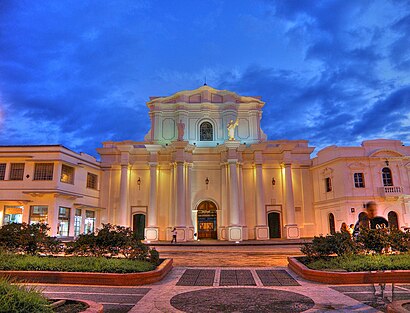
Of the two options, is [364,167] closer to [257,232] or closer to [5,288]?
[257,232]

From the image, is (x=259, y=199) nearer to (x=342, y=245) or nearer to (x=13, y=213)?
(x=342, y=245)

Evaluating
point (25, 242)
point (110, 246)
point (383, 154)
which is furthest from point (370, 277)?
point (383, 154)

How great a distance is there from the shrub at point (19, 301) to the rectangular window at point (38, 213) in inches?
883

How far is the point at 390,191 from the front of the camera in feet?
91.6

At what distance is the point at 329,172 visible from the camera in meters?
30.2

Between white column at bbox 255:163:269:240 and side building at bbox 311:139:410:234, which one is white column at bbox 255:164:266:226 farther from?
side building at bbox 311:139:410:234

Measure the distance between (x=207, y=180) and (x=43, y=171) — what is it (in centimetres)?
1419

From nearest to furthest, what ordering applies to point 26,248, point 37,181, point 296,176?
point 26,248, point 37,181, point 296,176

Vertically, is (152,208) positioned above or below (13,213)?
above

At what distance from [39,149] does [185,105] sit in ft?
45.8

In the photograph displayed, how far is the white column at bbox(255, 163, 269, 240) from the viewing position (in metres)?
29.7

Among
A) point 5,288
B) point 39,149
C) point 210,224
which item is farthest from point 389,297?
point 39,149

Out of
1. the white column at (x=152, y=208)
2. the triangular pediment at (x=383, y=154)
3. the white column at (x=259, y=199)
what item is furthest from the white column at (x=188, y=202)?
the triangular pediment at (x=383, y=154)

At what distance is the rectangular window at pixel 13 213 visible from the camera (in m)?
26.2
